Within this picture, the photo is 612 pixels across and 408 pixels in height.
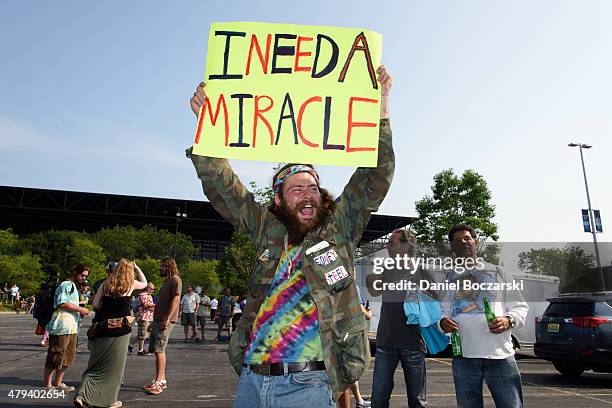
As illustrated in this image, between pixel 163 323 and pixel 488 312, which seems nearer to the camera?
pixel 488 312

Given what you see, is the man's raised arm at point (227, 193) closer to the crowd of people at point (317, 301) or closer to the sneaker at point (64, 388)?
the crowd of people at point (317, 301)

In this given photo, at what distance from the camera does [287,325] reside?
215 cm

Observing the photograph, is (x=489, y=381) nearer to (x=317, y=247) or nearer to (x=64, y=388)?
(x=317, y=247)

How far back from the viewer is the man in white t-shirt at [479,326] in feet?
12.0

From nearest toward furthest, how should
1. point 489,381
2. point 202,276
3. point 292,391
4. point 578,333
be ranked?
point 292,391
point 489,381
point 578,333
point 202,276

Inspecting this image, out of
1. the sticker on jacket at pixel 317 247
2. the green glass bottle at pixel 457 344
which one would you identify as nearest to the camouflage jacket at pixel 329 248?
the sticker on jacket at pixel 317 247

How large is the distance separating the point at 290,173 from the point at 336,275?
2.03 feet

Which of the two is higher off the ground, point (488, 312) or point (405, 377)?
point (488, 312)

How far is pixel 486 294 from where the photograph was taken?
3.89 meters

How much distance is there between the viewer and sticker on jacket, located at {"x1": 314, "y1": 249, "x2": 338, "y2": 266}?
2213 mm

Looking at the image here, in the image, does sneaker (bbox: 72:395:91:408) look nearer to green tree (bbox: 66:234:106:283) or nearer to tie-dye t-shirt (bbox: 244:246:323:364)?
tie-dye t-shirt (bbox: 244:246:323:364)

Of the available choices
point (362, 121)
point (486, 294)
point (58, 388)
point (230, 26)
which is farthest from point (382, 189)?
point (58, 388)

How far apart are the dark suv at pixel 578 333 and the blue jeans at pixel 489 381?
255 inches

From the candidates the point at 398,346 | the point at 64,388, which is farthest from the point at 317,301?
the point at 64,388
